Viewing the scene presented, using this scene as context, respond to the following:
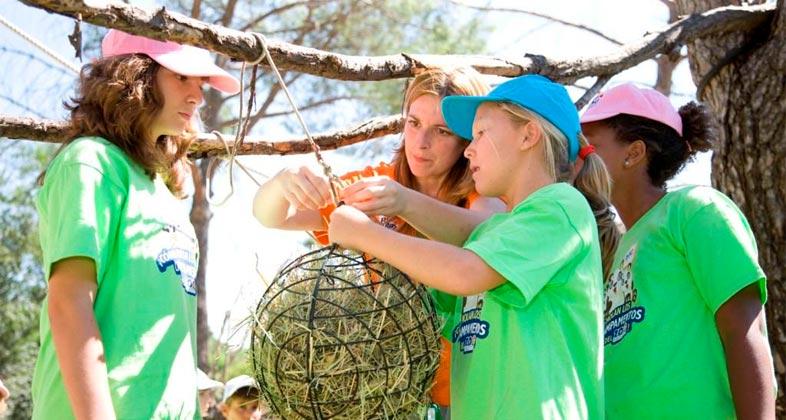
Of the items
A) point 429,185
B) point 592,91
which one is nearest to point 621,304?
point 429,185

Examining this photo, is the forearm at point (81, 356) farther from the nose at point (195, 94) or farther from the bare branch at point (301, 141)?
the bare branch at point (301, 141)

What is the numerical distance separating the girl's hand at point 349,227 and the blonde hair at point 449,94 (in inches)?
25.6

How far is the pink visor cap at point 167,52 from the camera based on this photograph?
266cm

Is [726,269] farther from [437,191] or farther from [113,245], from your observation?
[113,245]

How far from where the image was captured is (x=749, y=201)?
3.91m

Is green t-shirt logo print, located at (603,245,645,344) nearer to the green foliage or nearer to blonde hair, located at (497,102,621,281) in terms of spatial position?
blonde hair, located at (497,102,621,281)

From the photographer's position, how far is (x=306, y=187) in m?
2.44

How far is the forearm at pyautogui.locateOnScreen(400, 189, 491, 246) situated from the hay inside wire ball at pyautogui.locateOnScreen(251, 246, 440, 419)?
0.23 meters

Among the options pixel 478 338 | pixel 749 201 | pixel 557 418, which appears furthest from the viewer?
pixel 749 201

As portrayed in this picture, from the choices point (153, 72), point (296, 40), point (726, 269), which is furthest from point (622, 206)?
point (296, 40)

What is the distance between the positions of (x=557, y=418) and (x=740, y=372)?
2.22 feet

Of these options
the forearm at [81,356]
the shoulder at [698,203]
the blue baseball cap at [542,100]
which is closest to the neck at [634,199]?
the shoulder at [698,203]

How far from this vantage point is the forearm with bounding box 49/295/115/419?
7.33 feet

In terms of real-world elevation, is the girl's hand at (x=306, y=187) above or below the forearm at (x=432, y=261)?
above
